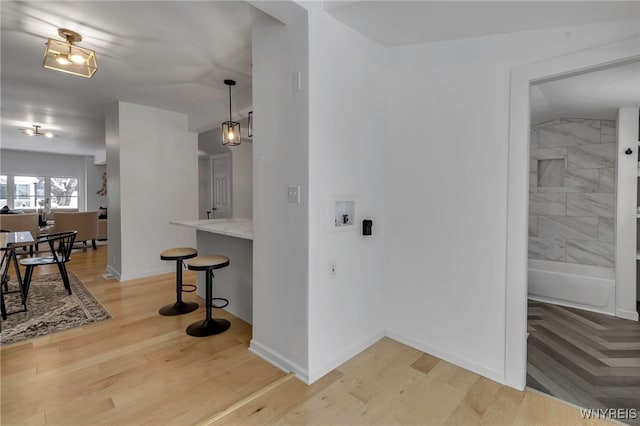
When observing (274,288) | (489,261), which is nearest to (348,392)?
(274,288)

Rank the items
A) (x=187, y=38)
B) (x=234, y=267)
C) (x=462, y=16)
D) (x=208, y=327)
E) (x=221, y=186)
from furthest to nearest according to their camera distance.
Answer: (x=221, y=186) → (x=234, y=267) → (x=208, y=327) → (x=187, y=38) → (x=462, y=16)

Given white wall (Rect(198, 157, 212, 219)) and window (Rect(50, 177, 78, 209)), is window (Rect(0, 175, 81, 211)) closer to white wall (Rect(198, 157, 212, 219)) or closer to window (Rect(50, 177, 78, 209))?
window (Rect(50, 177, 78, 209))

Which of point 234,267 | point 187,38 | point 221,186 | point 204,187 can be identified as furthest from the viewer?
point 204,187

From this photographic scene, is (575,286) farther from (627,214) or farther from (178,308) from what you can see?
(178,308)

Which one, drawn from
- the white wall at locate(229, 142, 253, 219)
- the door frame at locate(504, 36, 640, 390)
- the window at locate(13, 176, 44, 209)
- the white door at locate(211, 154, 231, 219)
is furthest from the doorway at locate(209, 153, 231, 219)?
the door frame at locate(504, 36, 640, 390)

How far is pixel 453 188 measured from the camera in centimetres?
238

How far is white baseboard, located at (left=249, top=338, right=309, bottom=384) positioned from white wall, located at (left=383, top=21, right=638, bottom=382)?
971 millimetres

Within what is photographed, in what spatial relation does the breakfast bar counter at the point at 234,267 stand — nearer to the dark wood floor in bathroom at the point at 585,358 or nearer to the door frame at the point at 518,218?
the door frame at the point at 518,218

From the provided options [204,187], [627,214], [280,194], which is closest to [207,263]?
[280,194]

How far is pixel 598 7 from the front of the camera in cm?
168

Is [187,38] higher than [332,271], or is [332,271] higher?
[187,38]

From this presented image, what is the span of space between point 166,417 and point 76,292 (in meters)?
3.27

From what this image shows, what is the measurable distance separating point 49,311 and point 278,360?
9.39 ft

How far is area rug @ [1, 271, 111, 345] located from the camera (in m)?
2.95
